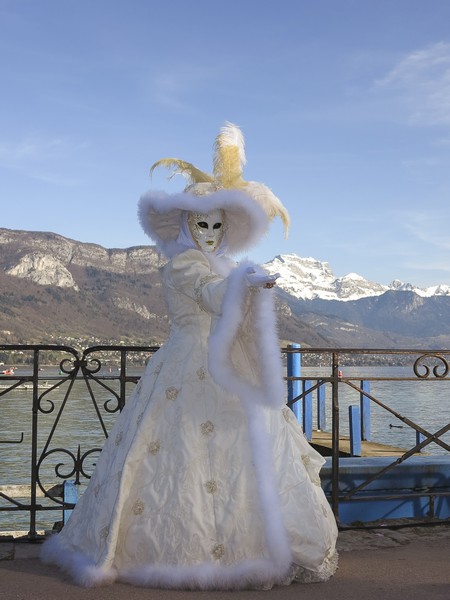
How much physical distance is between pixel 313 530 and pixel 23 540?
1.91 meters

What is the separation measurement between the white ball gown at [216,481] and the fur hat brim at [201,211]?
39cm

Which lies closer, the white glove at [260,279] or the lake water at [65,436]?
the white glove at [260,279]

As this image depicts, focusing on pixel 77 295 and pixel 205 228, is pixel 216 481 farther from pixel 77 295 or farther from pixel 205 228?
pixel 77 295

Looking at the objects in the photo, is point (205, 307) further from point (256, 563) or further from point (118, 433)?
point (256, 563)

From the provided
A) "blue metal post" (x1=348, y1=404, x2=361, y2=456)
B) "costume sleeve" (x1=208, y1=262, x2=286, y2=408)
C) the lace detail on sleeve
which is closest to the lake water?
"blue metal post" (x1=348, y1=404, x2=361, y2=456)

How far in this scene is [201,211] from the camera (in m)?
3.79

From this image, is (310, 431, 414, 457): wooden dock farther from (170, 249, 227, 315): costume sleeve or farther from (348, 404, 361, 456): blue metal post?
(170, 249, 227, 315): costume sleeve

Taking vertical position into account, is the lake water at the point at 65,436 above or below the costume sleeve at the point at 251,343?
below

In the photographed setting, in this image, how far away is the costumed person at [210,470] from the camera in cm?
328

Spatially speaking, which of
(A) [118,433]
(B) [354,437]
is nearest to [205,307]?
(A) [118,433]

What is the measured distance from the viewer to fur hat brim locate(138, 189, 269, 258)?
12.4 feet

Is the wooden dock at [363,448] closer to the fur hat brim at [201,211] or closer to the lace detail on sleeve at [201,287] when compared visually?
the fur hat brim at [201,211]

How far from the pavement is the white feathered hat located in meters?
1.75

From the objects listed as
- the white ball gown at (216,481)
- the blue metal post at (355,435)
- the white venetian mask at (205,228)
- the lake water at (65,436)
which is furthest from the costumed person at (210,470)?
the lake water at (65,436)
